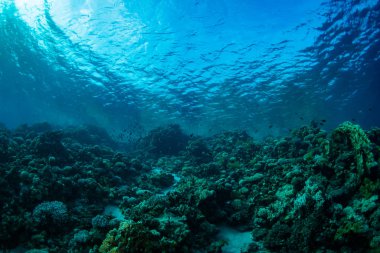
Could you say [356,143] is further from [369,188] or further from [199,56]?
[199,56]

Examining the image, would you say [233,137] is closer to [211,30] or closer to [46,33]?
[211,30]

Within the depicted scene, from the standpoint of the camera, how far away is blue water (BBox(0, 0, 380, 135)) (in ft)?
65.2

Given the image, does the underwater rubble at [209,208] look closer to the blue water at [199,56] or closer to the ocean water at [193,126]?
the ocean water at [193,126]

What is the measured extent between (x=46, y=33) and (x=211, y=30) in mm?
15518

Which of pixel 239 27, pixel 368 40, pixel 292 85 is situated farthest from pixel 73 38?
pixel 368 40

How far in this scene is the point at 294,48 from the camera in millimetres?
22641

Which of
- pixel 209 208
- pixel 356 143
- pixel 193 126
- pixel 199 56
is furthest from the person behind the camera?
pixel 193 126

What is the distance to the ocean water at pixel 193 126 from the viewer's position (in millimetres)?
6961

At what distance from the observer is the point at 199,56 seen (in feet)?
79.4

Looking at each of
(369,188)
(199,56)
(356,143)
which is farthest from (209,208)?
(199,56)

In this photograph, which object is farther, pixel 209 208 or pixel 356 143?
pixel 209 208

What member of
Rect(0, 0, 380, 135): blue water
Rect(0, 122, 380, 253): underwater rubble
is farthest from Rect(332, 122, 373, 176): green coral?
Rect(0, 0, 380, 135): blue water

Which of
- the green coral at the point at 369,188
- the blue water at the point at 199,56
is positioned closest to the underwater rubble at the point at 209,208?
the green coral at the point at 369,188

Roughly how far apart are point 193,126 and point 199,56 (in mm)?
25757
